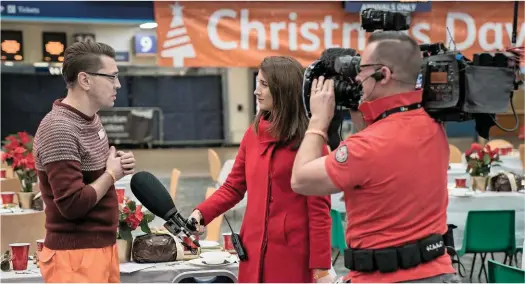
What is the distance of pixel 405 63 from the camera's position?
1858 mm

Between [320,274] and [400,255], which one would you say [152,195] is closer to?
[320,274]

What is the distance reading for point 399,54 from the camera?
1.85m

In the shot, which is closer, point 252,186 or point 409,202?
point 409,202

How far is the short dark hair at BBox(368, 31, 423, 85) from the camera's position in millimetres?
1852

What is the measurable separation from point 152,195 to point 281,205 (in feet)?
1.56

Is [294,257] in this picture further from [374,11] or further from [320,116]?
[374,11]

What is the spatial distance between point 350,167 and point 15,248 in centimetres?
209

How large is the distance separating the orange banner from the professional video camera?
286 centimetres

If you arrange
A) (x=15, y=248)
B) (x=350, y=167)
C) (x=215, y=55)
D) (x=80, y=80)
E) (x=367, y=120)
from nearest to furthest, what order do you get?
(x=350, y=167), (x=367, y=120), (x=80, y=80), (x=15, y=248), (x=215, y=55)

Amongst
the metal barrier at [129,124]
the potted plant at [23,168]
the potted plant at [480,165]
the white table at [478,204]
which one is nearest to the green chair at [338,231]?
the white table at [478,204]

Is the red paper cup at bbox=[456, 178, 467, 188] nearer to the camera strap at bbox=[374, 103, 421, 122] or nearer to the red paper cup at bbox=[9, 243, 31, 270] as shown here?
the red paper cup at bbox=[9, 243, 31, 270]

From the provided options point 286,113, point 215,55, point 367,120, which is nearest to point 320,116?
point 367,120

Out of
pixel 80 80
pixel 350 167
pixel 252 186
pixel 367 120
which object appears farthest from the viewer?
pixel 252 186

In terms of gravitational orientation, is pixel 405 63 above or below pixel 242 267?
above
